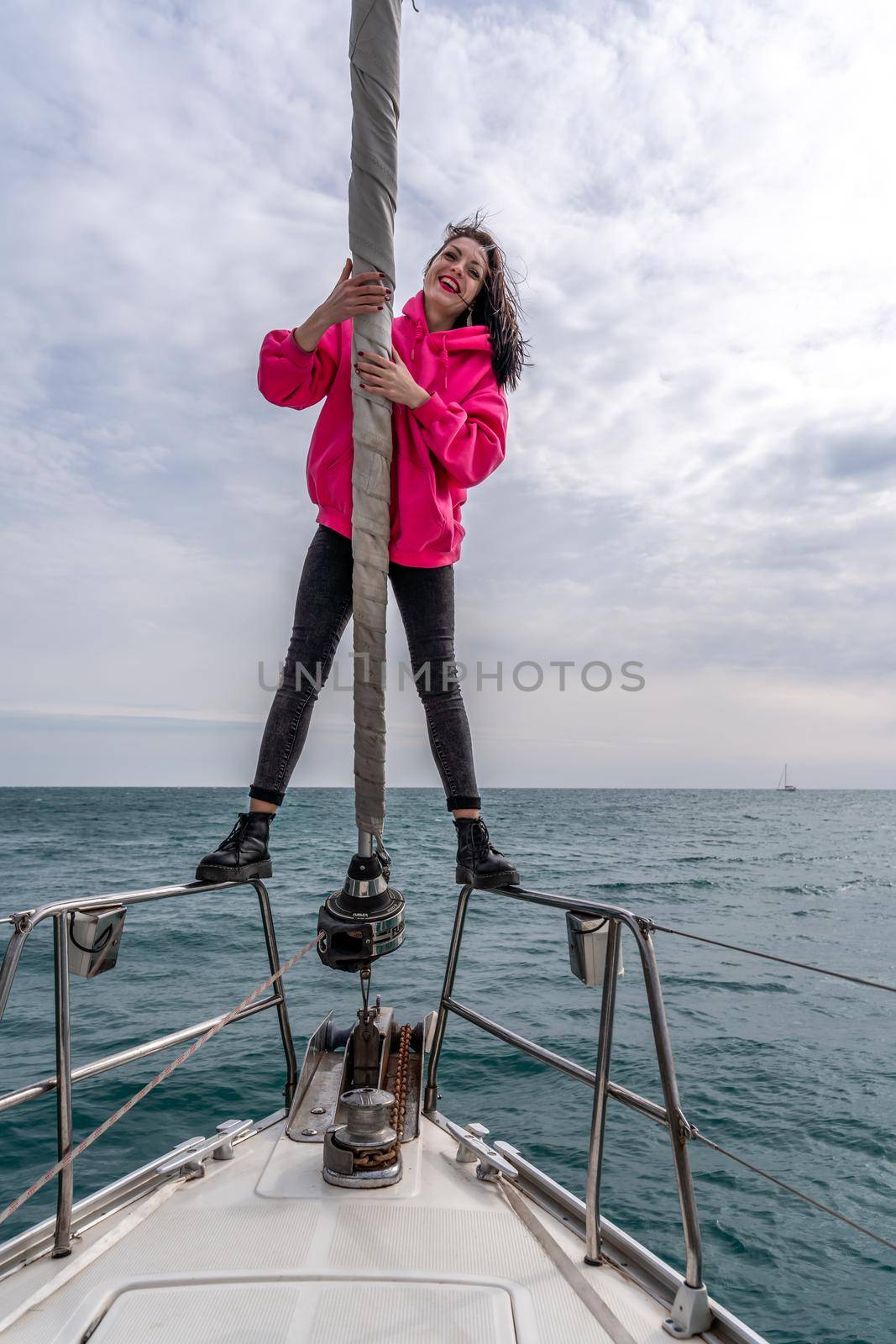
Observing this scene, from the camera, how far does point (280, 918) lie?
42.1 feet

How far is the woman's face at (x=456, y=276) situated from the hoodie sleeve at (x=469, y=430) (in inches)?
10.9

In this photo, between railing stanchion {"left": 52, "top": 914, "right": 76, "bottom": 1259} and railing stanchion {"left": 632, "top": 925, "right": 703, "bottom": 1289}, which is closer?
railing stanchion {"left": 632, "top": 925, "right": 703, "bottom": 1289}

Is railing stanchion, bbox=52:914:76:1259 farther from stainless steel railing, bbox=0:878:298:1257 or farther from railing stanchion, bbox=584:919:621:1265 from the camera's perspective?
railing stanchion, bbox=584:919:621:1265

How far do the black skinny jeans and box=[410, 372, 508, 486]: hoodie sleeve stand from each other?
1.09 feet

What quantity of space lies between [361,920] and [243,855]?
0.40m

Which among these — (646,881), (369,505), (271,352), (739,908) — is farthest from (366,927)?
(646,881)

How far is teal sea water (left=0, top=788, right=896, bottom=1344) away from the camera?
4125mm

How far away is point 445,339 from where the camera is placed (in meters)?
2.48

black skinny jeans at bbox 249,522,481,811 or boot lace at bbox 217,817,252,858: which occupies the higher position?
black skinny jeans at bbox 249,522,481,811

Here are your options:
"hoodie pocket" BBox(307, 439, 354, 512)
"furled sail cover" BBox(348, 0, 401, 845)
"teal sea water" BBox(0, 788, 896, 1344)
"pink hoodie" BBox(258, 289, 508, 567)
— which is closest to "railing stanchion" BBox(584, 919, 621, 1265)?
"furled sail cover" BBox(348, 0, 401, 845)

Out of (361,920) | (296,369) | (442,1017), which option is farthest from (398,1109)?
(296,369)

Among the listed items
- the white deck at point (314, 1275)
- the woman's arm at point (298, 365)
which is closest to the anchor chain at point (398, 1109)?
the white deck at point (314, 1275)

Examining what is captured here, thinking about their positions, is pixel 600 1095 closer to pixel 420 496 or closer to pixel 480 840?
pixel 480 840

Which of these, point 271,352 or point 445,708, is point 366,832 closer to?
point 445,708
